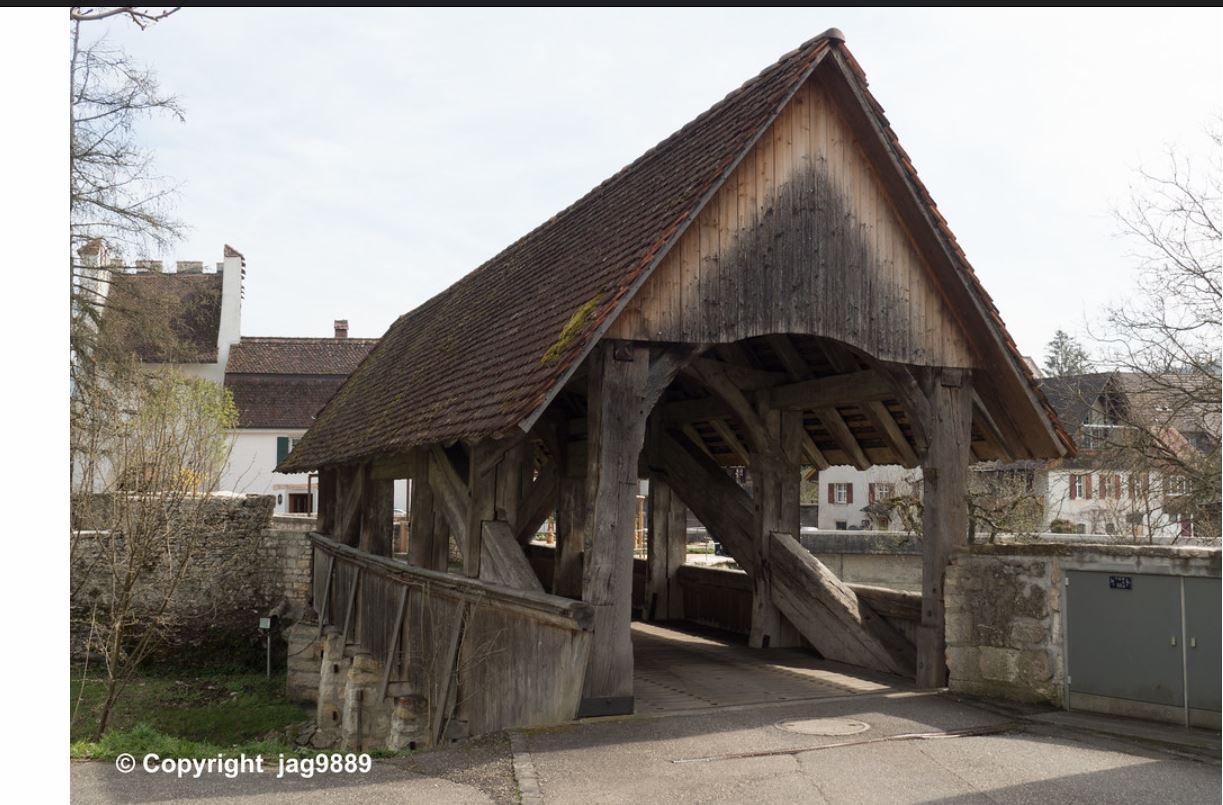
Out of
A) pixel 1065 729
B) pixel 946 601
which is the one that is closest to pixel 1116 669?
pixel 1065 729

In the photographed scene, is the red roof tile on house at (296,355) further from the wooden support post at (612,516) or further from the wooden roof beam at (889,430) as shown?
the wooden support post at (612,516)

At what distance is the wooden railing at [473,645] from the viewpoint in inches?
324

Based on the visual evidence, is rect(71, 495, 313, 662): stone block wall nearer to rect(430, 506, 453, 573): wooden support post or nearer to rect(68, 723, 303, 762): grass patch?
rect(430, 506, 453, 573): wooden support post

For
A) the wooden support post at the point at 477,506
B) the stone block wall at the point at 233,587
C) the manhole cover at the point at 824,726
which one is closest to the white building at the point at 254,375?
the stone block wall at the point at 233,587

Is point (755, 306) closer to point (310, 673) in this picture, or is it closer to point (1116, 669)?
point (1116, 669)

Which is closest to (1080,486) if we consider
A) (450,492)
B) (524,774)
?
(450,492)

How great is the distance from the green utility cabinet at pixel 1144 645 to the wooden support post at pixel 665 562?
782 cm

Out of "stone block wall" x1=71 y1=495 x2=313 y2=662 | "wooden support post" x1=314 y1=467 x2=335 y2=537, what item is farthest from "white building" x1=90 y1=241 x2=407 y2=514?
"wooden support post" x1=314 y1=467 x2=335 y2=537

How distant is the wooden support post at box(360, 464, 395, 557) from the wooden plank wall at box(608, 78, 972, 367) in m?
8.46

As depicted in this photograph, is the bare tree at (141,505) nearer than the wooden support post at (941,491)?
No

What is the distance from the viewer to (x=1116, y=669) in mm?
8117

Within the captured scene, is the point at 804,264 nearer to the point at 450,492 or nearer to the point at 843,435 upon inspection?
the point at 450,492

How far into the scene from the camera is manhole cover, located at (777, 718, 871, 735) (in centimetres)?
787

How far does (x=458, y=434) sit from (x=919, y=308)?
415 centimetres
